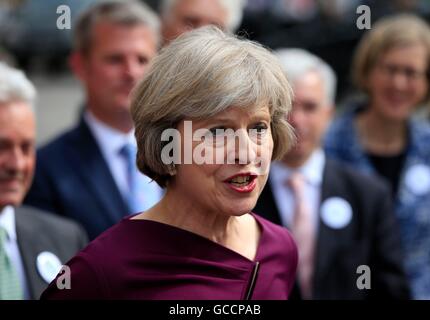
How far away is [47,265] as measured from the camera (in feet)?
10.8

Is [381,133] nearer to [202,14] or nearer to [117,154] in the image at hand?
[202,14]

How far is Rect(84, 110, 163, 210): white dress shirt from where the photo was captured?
3947mm

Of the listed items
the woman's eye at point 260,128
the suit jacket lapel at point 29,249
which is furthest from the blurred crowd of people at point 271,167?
the woman's eye at point 260,128

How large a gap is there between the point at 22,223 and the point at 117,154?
73 centimetres

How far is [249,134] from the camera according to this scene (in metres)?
2.46

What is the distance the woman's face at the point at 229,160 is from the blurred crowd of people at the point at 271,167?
9 cm

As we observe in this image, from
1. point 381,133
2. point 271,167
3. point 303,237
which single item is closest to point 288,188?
point 271,167

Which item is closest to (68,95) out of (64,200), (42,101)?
(42,101)

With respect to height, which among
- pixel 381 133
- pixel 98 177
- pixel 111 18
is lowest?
pixel 98 177

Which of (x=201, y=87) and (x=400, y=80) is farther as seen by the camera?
(x=400, y=80)

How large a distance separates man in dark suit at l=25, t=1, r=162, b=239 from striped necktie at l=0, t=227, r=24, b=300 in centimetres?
57

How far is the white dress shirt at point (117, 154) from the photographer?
3.95 meters

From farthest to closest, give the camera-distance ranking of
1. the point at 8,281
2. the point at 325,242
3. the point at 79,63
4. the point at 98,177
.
A: the point at 79,63, the point at 325,242, the point at 98,177, the point at 8,281
